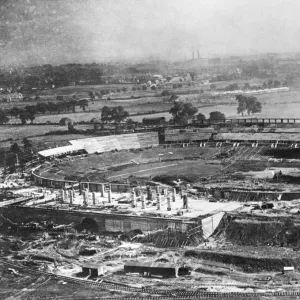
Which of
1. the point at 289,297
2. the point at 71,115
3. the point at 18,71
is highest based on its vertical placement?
the point at 18,71

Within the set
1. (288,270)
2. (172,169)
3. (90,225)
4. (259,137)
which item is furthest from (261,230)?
(259,137)

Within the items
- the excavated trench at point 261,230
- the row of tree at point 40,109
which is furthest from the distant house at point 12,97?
the excavated trench at point 261,230

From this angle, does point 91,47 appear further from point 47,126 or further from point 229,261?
point 229,261

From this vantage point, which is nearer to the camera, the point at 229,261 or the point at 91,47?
the point at 229,261

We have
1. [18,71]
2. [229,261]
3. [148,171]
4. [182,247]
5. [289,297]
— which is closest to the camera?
[289,297]

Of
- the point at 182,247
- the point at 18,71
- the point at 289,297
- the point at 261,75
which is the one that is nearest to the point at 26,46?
the point at 18,71

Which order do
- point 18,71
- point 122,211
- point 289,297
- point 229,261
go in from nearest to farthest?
point 289,297
point 229,261
point 122,211
point 18,71
